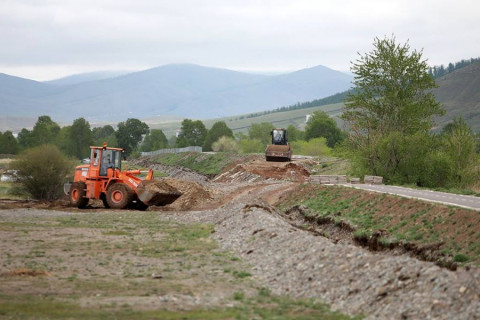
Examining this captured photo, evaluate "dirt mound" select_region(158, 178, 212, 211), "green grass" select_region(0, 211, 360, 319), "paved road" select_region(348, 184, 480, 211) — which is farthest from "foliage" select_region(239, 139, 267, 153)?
"green grass" select_region(0, 211, 360, 319)

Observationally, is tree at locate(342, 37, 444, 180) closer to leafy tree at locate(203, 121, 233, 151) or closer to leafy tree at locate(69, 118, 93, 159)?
leafy tree at locate(69, 118, 93, 159)

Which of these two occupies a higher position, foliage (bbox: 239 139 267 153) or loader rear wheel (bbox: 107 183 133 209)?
foliage (bbox: 239 139 267 153)

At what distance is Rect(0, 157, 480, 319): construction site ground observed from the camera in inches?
742

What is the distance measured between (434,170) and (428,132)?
9.80 metres

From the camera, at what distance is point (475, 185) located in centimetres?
6350

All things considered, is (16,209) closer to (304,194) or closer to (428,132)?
(304,194)

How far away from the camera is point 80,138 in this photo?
17100 cm

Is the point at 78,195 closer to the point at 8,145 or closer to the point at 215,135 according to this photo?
the point at 8,145

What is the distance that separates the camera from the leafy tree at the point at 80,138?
17000 centimetres

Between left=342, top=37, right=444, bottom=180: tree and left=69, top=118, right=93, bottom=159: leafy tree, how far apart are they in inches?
4242

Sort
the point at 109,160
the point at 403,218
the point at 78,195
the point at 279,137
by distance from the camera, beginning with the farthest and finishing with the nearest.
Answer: the point at 279,137 → the point at 78,195 → the point at 109,160 → the point at 403,218

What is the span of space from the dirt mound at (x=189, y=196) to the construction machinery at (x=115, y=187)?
0.73 metres

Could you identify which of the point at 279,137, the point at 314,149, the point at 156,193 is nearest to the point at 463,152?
the point at 156,193

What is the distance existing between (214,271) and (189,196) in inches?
1108
